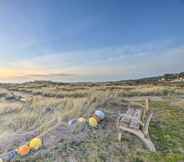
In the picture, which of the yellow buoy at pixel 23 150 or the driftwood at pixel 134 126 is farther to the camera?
the driftwood at pixel 134 126

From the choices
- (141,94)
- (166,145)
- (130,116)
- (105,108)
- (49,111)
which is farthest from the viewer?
(141,94)

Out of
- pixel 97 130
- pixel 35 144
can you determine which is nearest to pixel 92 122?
pixel 97 130

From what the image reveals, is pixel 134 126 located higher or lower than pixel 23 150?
higher

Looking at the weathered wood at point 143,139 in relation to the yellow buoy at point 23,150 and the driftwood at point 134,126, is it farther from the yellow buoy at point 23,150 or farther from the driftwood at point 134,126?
the yellow buoy at point 23,150

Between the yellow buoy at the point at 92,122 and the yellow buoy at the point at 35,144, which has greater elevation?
the yellow buoy at the point at 92,122

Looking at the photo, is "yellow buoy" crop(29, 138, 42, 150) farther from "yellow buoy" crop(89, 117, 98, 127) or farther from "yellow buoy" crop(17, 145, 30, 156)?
"yellow buoy" crop(89, 117, 98, 127)

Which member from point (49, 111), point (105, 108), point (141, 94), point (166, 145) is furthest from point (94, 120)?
point (141, 94)

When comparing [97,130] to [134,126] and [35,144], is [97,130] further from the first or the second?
[35,144]

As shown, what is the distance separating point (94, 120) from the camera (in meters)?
5.55

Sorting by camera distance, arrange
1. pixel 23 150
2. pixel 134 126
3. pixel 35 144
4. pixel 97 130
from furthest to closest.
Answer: pixel 97 130
pixel 134 126
pixel 35 144
pixel 23 150

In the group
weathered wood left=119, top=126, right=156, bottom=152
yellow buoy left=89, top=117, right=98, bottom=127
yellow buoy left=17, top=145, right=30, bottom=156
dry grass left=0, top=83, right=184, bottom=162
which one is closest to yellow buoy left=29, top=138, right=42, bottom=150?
yellow buoy left=17, top=145, right=30, bottom=156

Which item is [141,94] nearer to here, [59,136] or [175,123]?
[175,123]

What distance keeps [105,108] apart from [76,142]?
201 centimetres

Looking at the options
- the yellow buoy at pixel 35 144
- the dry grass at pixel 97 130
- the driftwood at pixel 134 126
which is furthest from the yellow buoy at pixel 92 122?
the yellow buoy at pixel 35 144
